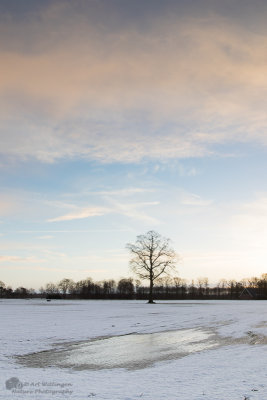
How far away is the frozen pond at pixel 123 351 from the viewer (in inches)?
568

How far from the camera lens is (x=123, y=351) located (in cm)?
1722

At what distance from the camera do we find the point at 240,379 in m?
11.1

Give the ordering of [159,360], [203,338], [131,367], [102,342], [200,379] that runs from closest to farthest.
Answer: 1. [200,379]
2. [131,367]
3. [159,360]
4. [102,342]
5. [203,338]

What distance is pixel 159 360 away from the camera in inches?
587

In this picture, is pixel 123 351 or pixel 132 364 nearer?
pixel 132 364

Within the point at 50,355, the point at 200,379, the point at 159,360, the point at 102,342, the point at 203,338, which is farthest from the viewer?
the point at 203,338

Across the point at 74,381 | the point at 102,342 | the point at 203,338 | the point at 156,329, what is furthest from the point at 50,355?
the point at 156,329

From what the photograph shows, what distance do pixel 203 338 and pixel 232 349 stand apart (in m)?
4.45

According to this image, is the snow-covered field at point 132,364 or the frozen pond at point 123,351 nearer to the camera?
the snow-covered field at point 132,364

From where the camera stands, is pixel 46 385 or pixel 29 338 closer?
pixel 46 385

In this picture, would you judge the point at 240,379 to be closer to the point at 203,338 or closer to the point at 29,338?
the point at 203,338

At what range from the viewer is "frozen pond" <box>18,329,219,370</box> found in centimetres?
1444

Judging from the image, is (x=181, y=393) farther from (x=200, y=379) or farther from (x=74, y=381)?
(x=74, y=381)

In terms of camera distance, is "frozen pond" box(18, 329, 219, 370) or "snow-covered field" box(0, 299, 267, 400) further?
"frozen pond" box(18, 329, 219, 370)
